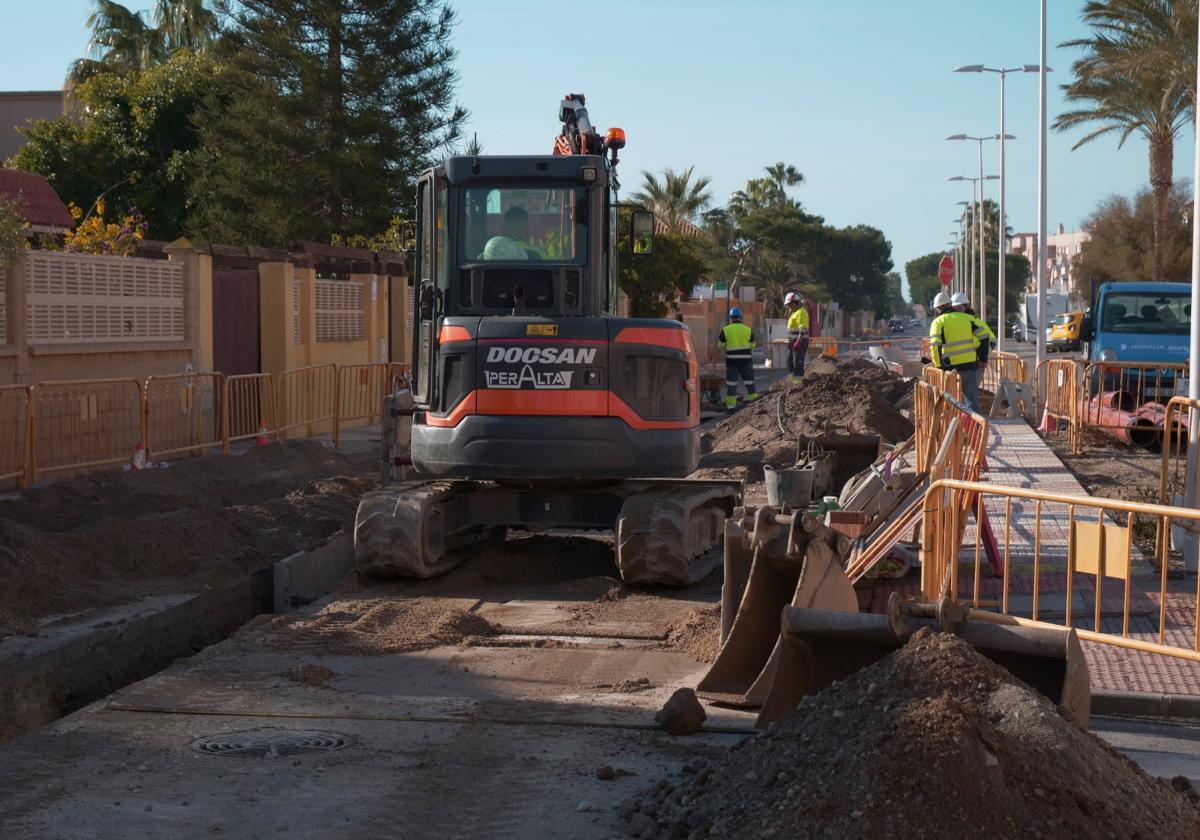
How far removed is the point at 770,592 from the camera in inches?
299

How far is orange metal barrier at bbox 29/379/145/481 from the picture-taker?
1506 cm

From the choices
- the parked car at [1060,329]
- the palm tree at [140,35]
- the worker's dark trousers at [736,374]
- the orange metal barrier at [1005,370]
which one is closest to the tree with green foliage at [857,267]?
the parked car at [1060,329]

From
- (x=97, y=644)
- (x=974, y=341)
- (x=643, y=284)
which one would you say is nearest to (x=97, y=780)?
(x=97, y=644)

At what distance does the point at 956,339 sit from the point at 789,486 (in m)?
5.91

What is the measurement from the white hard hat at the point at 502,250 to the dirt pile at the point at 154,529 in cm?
320

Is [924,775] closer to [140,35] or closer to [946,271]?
[946,271]

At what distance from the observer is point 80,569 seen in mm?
10695

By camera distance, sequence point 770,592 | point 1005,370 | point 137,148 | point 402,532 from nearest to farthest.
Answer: point 770,592 < point 402,532 < point 1005,370 < point 137,148

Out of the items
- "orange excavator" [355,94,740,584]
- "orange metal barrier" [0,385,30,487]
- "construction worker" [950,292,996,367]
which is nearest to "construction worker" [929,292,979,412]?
"construction worker" [950,292,996,367]

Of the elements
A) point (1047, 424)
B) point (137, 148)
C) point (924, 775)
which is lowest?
point (924, 775)

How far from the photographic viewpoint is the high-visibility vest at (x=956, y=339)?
18953 millimetres

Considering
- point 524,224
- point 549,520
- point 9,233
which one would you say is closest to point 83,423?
point 9,233

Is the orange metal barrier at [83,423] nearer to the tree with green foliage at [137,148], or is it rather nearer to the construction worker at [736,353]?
the construction worker at [736,353]

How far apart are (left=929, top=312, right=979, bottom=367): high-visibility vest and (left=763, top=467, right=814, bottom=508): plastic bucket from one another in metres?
5.64
